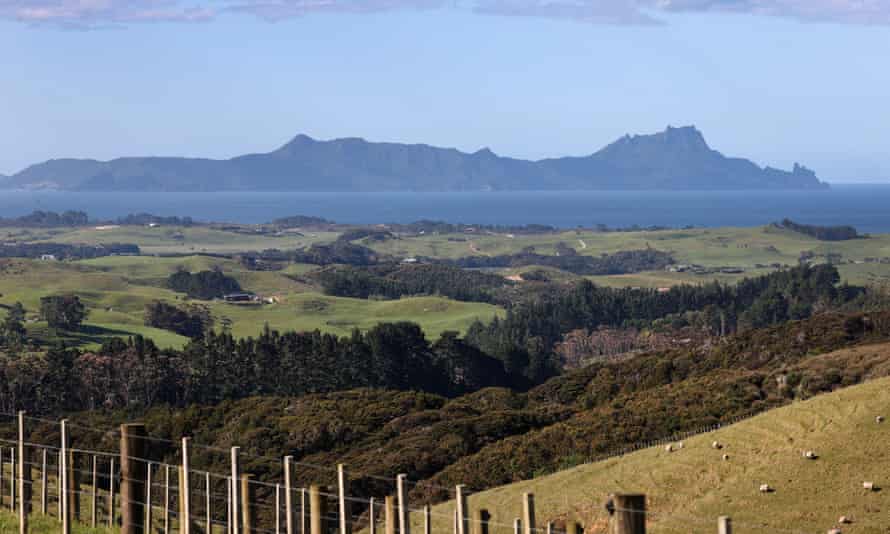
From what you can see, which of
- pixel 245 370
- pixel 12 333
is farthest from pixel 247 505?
pixel 12 333

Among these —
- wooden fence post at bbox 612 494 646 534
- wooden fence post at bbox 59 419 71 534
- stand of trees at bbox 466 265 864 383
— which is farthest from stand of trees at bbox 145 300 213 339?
wooden fence post at bbox 612 494 646 534

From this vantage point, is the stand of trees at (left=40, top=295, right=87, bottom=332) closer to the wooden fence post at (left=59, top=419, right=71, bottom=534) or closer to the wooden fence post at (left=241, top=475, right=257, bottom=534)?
the wooden fence post at (left=59, top=419, right=71, bottom=534)

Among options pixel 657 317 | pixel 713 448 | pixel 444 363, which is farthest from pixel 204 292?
pixel 713 448

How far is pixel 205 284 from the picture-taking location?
184875 mm

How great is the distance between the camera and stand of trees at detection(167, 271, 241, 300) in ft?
598

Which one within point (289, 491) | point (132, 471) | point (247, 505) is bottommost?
point (247, 505)

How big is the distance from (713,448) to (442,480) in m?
13.8

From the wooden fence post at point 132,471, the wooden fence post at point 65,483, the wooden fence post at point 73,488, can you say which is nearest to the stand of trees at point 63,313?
the wooden fence post at point 73,488

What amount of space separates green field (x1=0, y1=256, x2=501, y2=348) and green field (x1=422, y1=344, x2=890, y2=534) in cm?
8959

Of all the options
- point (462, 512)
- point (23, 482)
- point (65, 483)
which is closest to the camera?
point (462, 512)

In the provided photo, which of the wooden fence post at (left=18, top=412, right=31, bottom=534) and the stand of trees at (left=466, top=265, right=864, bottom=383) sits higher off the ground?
the wooden fence post at (left=18, top=412, right=31, bottom=534)

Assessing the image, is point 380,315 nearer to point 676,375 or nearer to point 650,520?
point 676,375

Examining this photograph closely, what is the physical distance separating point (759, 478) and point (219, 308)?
129m

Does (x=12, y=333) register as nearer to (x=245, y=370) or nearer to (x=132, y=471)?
(x=245, y=370)
